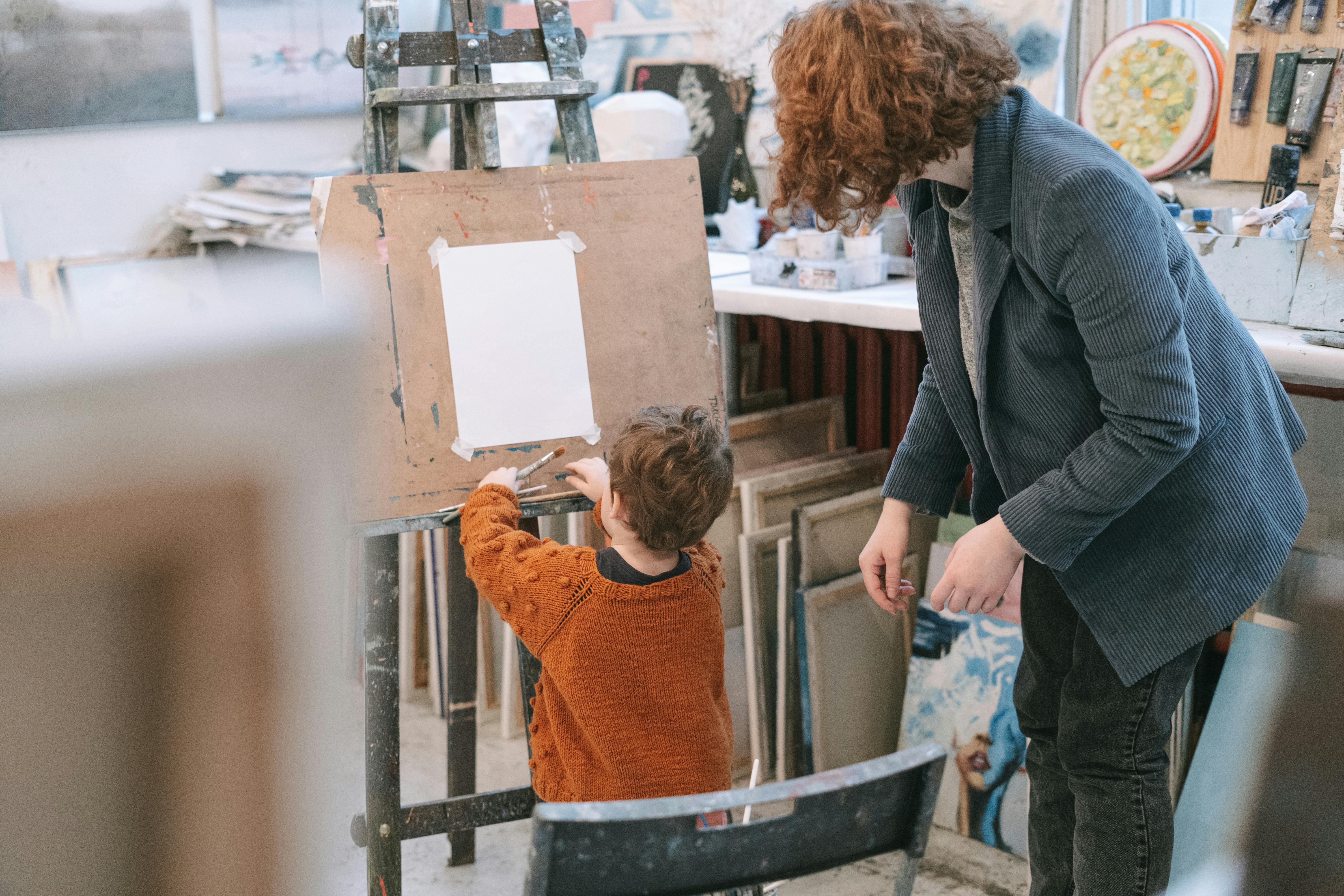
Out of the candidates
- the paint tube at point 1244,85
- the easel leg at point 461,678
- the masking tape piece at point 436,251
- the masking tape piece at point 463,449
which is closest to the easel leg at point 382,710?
the masking tape piece at point 463,449

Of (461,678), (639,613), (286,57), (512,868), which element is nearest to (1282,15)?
(639,613)

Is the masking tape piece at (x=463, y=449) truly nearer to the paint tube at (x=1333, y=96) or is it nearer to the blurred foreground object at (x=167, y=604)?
the blurred foreground object at (x=167, y=604)

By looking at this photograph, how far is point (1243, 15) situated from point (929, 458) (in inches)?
39.7

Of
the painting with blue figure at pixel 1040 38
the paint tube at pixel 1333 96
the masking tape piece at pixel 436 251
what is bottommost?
the masking tape piece at pixel 436 251

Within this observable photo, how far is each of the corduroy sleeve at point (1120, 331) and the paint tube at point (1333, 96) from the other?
95 centimetres

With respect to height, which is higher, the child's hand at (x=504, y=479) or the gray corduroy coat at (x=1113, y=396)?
the gray corduroy coat at (x=1113, y=396)

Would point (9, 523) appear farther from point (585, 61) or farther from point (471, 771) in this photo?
point (585, 61)

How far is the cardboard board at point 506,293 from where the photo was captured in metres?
1.41

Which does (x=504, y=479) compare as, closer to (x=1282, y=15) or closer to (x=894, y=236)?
(x=894, y=236)

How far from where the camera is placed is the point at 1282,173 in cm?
174

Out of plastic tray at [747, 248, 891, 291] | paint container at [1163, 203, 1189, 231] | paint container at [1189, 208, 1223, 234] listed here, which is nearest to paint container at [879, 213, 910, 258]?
plastic tray at [747, 248, 891, 291]

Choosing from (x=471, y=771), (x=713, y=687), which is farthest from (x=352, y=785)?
(x=713, y=687)

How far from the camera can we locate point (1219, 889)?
25.2 inches

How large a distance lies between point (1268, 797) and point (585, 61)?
2.56m
